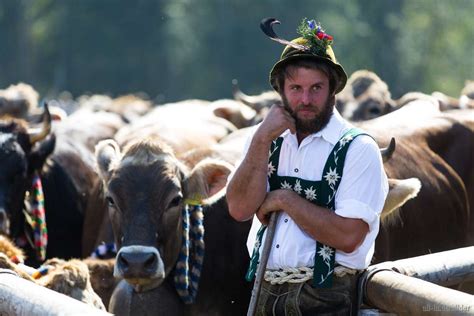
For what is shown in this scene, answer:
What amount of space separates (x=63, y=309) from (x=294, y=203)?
117 centimetres

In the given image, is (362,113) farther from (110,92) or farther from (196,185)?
(110,92)

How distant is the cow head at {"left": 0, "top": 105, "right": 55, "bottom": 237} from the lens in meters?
9.20

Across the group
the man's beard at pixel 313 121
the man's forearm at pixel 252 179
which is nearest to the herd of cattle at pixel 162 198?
the man's forearm at pixel 252 179

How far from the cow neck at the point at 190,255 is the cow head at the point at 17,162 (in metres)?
2.44

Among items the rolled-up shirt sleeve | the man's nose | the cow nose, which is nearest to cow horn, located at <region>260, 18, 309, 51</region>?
the man's nose

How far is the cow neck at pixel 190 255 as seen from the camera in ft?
21.9

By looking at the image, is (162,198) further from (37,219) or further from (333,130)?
(37,219)

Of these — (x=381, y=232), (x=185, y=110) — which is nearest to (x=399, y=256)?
(x=381, y=232)

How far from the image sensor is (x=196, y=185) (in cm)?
670

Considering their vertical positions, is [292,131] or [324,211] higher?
[292,131]

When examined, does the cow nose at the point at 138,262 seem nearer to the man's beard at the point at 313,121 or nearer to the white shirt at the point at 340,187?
the white shirt at the point at 340,187

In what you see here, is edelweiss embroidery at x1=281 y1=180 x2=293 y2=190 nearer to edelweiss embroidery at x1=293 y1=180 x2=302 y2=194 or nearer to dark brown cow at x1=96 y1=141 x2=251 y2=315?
edelweiss embroidery at x1=293 y1=180 x2=302 y2=194

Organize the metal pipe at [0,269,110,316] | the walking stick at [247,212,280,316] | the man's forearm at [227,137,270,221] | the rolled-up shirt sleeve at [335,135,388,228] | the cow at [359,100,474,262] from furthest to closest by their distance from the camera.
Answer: the cow at [359,100,474,262] → the man's forearm at [227,137,270,221] → the rolled-up shirt sleeve at [335,135,388,228] → the walking stick at [247,212,280,316] → the metal pipe at [0,269,110,316]

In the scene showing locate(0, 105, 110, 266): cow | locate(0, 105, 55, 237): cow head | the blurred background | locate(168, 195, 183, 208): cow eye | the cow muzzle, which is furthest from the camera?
the blurred background
